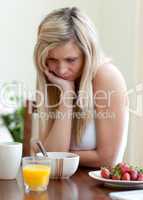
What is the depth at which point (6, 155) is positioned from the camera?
1.69 metres

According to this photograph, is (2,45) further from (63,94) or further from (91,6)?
(63,94)

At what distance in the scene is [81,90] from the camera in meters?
2.12

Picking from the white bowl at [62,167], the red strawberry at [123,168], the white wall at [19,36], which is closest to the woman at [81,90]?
the white bowl at [62,167]

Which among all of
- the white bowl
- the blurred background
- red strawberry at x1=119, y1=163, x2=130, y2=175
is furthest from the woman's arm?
the blurred background

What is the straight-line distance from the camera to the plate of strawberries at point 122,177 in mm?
1579

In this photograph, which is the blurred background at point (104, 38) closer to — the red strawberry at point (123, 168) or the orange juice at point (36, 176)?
the red strawberry at point (123, 168)

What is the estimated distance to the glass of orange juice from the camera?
1.55 metres

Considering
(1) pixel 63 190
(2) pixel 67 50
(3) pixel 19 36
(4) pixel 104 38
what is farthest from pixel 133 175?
(3) pixel 19 36

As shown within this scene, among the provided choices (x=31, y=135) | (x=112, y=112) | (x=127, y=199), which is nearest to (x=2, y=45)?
(x=31, y=135)

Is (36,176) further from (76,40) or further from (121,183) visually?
(76,40)

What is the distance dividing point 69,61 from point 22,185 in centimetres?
68

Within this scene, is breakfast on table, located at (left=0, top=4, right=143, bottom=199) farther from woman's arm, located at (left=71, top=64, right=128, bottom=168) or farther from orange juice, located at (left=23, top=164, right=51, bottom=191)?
orange juice, located at (left=23, top=164, right=51, bottom=191)

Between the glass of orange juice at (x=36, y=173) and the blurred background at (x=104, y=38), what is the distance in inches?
65.4

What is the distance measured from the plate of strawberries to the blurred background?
1.56 meters
